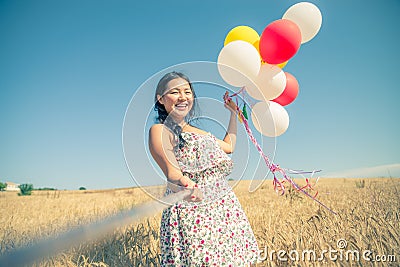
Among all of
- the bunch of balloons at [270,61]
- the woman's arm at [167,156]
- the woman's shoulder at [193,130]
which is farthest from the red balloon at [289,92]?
the woman's arm at [167,156]

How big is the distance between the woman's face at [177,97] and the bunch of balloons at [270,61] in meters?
0.37

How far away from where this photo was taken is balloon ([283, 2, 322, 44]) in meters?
2.81

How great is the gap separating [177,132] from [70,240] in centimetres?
108

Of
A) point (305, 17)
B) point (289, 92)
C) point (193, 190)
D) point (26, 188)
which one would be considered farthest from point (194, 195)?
point (26, 188)

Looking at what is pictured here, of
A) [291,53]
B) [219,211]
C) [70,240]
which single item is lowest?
[70,240]

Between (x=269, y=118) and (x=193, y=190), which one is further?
(x=269, y=118)

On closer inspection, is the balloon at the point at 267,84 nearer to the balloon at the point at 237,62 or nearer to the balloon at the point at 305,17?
the balloon at the point at 237,62

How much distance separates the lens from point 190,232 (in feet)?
6.27

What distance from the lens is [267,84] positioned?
260cm

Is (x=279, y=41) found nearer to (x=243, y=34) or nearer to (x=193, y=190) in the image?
(x=243, y=34)

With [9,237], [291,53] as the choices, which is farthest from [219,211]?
[9,237]

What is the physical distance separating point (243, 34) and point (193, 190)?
1544 millimetres

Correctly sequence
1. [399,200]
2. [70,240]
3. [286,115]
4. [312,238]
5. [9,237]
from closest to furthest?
1. [70,240]
2. [312,238]
3. [286,115]
4. [9,237]
5. [399,200]

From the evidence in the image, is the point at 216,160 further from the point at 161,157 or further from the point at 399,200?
the point at 399,200
